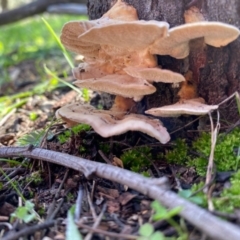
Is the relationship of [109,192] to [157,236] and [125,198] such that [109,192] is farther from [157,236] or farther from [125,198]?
[157,236]

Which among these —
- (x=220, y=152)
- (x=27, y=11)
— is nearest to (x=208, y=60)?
(x=220, y=152)

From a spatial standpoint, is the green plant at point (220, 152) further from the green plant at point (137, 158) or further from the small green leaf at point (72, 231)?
the small green leaf at point (72, 231)

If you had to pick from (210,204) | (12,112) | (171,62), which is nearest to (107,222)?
(210,204)

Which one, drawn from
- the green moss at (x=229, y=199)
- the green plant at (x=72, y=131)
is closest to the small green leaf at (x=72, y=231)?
the green moss at (x=229, y=199)

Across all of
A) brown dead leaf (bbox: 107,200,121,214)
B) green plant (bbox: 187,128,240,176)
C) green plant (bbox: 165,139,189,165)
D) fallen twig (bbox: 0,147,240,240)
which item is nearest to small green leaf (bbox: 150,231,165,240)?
fallen twig (bbox: 0,147,240,240)

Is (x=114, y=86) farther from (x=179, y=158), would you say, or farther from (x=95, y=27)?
(x=179, y=158)

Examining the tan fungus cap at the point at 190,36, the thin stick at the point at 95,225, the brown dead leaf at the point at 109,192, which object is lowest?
the brown dead leaf at the point at 109,192
